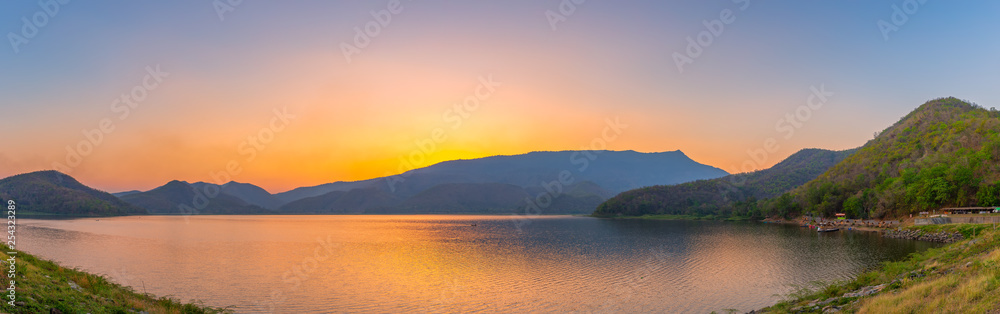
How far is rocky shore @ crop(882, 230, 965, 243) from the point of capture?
59.2m

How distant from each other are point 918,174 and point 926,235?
3696 centimetres

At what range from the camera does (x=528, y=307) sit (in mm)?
30984

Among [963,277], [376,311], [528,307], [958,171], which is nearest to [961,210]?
[958,171]

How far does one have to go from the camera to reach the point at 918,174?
93312mm

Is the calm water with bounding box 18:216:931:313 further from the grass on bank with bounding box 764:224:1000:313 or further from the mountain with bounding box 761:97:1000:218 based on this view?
the mountain with bounding box 761:97:1000:218

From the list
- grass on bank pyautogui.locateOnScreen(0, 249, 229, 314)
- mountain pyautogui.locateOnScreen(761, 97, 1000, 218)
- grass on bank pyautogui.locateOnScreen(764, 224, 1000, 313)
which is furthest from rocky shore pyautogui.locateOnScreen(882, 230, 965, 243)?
grass on bank pyautogui.locateOnScreen(0, 249, 229, 314)

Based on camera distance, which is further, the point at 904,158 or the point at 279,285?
the point at 904,158

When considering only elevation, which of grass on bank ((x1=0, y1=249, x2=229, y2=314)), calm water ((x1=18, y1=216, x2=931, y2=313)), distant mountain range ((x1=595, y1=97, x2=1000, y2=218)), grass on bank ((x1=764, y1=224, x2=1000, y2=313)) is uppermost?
distant mountain range ((x1=595, y1=97, x2=1000, y2=218))

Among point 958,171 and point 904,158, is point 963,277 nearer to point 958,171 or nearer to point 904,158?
point 958,171

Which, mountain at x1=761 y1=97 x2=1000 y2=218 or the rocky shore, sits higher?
mountain at x1=761 y1=97 x2=1000 y2=218

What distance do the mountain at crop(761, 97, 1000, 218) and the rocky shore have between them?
578 inches

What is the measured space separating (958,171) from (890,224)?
13.1 m

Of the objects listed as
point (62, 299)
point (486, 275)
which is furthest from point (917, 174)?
point (62, 299)

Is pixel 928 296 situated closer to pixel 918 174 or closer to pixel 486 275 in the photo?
pixel 486 275
